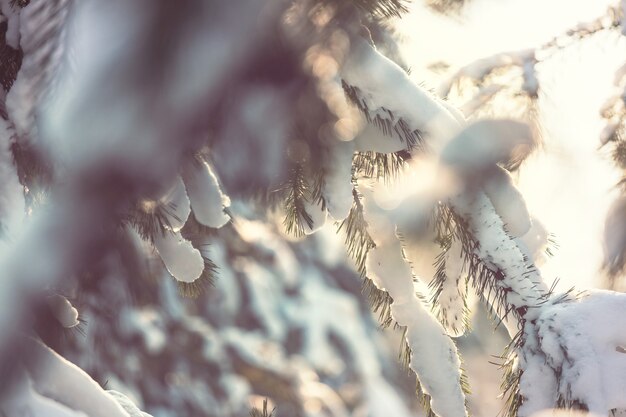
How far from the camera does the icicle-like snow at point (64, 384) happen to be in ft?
4.65

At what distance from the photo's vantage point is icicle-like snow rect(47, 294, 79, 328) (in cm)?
156

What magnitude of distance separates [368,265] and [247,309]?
11.7 ft

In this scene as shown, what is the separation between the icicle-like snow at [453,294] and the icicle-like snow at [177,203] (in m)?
0.68

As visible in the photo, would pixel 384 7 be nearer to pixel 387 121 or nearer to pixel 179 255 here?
pixel 387 121

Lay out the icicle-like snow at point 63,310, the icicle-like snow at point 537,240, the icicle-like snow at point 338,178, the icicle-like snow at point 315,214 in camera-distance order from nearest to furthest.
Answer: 1. the icicle-like snow at point 338,178
2. the icicle-like snow at point 315,214
3. the icicle-like snow at point 63,310
4. the icicle-like snow at point 537,240

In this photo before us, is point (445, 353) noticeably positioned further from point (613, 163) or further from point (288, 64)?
point (613, 163)

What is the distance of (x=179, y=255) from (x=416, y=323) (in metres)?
0.73

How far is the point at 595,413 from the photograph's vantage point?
980mm

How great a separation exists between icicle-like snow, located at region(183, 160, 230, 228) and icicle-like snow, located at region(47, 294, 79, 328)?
42 cm

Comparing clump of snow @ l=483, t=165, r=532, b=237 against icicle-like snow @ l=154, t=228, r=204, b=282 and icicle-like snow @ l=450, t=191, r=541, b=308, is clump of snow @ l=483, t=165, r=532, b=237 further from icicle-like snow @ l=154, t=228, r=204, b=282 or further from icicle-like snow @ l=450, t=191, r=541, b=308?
icicle-like snow @ l=154, t=228, r=204, b=282

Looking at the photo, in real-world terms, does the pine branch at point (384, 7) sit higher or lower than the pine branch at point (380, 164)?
higher

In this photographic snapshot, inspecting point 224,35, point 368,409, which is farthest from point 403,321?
point 368,409

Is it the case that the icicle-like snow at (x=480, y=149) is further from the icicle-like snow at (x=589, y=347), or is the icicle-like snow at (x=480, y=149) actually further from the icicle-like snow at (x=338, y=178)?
the icicle-like snow at (x=589, y=347)

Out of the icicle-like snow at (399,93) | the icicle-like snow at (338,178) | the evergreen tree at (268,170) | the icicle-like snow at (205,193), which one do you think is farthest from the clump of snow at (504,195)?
the icicle-like snow at (205,193)
